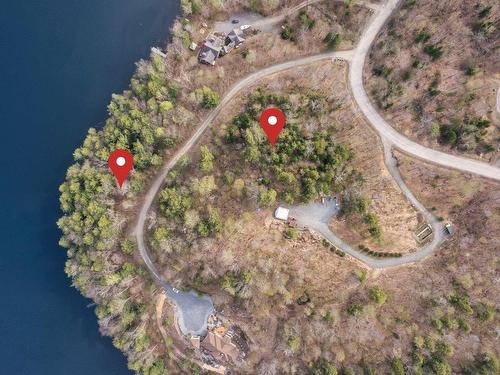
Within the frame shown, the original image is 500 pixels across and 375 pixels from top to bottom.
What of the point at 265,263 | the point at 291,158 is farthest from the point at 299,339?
the point at 291,158

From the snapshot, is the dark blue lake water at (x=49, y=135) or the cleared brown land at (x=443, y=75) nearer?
the cleared brown land at (x=443, y=75)

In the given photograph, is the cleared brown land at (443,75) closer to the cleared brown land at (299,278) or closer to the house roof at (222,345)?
the cleared brown land at (299,278)

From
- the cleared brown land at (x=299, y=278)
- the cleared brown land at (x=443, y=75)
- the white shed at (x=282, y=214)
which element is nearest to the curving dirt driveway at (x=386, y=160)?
the cleared brown land at (x=443, y=75)

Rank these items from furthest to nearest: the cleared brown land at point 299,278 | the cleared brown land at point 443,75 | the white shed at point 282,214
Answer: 1. the white shed at point 282,214
2. the cleared brown land at point 443,75
3. the cleared brown land at point 299,278

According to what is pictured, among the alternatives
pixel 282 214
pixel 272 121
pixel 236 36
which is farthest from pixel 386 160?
pixel 236 36

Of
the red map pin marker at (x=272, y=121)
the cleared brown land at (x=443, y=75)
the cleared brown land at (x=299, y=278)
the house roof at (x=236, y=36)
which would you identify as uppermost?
the cleared brown land at (x=443, y=75)

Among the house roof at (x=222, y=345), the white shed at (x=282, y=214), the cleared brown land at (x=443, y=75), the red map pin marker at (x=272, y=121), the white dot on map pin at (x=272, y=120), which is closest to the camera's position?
the cleared brown land at (x=443, y=75)
